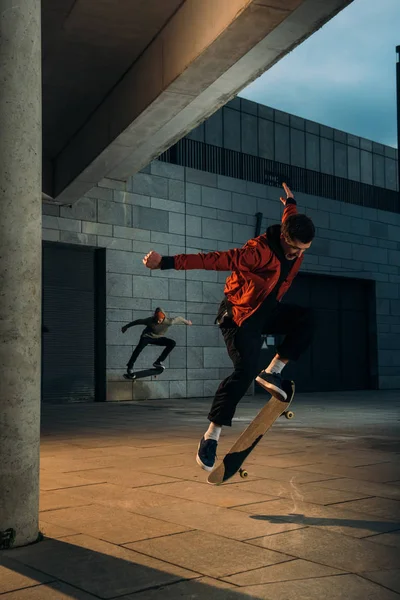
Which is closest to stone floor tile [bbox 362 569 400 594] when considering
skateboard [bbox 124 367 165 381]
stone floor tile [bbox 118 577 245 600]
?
stone floor tile [bbox 118 577 245 600]

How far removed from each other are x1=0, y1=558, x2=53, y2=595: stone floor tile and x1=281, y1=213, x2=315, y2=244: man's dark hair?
10.1 ft

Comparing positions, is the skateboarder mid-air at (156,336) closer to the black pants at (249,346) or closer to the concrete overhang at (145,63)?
the concrete overhang at (145,63)

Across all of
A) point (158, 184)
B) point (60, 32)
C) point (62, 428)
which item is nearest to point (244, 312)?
point (62, 428)

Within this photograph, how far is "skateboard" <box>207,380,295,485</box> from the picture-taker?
20.4ft

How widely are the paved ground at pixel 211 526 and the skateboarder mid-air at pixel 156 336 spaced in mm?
10562

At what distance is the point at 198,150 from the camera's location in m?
24.3

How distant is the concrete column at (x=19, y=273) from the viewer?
473cm

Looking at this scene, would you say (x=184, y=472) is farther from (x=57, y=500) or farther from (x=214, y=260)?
(x=214, y=260)

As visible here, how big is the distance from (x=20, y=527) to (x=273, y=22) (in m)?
8.96

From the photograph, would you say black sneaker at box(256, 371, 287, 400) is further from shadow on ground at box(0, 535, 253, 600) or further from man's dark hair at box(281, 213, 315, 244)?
shadow on ground at box(0, 535, 253, 600)

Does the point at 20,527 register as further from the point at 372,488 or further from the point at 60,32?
the point at 60,32

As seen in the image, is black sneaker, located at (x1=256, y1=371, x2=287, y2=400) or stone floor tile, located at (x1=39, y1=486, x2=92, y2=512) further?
black sneaker, located at (x1=256, y1=371, x2=287, y2=400)

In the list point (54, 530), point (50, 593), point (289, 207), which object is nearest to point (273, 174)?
point (289, 207)

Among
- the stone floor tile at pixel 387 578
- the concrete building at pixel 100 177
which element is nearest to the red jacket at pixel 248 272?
the concrete building at pixel 100 177
